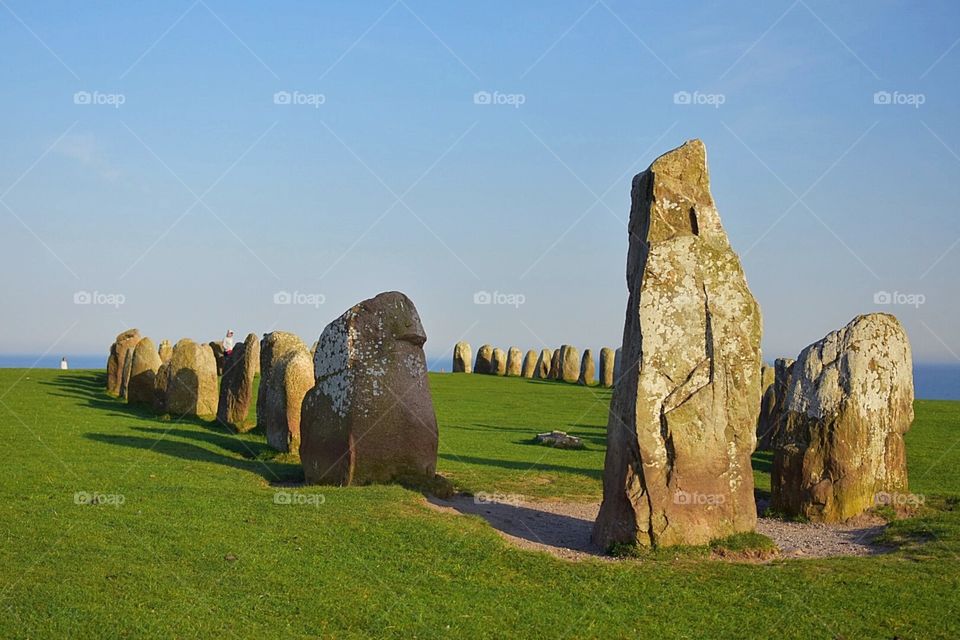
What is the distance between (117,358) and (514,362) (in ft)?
86.6

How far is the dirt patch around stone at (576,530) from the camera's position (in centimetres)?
1244

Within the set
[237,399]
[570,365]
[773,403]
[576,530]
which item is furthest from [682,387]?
[570,365]

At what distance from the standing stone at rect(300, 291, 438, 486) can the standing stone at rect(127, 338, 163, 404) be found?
51.5 feet

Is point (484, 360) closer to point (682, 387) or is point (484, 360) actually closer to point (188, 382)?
point (188, 382)

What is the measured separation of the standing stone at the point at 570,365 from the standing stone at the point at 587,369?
215mm

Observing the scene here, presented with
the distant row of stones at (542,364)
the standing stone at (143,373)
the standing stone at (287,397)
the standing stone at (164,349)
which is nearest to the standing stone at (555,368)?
the distant row of stones at (542,364)

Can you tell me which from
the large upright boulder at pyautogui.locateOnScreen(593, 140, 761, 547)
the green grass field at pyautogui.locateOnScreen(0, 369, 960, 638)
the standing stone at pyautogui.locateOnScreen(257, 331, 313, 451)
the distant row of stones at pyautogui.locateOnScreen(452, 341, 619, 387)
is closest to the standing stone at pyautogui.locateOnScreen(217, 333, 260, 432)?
the standing stone at pyautogui.locateOnScreen(257, 331, 313, 451)

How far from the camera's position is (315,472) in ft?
53.7

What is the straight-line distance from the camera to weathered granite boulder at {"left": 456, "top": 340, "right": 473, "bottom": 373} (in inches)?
2333

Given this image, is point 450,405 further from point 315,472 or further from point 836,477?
point 836,477

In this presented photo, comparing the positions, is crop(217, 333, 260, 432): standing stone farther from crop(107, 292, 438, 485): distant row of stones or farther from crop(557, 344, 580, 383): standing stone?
crop(557, 344, 580, 383): standing stone

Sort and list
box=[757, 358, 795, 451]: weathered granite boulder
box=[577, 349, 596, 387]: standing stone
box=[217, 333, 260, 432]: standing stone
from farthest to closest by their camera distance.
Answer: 1. box=[577, 349, 596, 387]: standing stone
2. box=[217, 333, 260, 432]: standing stone
3. box=[757, 358, 795, 451]: weathered granite boulder

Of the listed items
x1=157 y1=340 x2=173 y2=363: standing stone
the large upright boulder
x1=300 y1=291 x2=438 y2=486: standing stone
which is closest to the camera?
the large upright boulder

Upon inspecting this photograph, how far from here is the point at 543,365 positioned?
55.2 m
